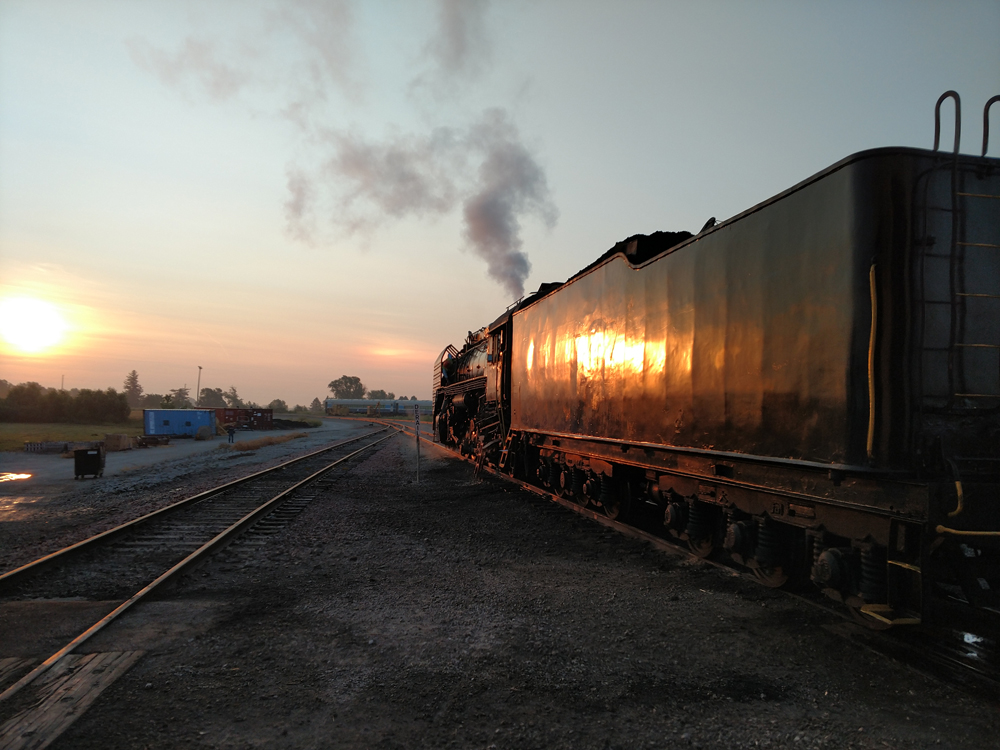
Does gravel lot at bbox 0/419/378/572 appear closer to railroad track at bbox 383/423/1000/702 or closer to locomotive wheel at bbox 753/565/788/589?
locomotive wheel at bbox 753/565/788/589

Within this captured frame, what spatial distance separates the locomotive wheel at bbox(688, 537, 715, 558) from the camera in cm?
616

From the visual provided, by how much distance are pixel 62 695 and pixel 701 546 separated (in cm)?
567

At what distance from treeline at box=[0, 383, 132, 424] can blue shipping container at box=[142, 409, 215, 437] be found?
21725 mm

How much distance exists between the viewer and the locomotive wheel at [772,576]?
16.7ft

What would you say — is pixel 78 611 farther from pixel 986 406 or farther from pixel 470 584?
pixel 986 406

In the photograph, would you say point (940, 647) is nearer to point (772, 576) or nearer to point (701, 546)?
point (772, 576)

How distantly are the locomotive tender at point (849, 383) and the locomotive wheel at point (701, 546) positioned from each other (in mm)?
16

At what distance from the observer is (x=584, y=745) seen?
297 cm

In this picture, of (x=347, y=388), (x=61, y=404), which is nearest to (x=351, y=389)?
(x=347, y=388)

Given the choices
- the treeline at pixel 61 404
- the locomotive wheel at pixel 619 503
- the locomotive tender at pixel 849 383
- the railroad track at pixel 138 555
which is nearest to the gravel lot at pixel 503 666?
the railroad track at pixel 138 555

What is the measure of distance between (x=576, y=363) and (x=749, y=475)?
13.0 ft

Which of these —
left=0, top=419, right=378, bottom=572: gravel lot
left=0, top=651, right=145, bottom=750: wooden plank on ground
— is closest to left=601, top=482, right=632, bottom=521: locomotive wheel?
left=0, top=651, right=145, bottom=750: wooden plank on ground

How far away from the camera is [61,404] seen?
54125mm

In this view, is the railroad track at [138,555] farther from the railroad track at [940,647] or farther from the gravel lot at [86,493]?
the railroad track at [940,647]
